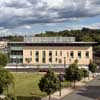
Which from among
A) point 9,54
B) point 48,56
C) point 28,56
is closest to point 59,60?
point 48,56

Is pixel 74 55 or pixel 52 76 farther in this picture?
pixel 74 55

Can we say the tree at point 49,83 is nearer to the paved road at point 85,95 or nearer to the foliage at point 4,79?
the paved road at point 85,95

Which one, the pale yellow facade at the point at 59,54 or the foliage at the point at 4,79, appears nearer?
the foliage at the point at 4,79

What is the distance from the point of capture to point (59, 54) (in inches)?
4732

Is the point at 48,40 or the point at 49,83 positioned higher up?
the point at 48,40

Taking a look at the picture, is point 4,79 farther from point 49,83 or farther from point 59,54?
point 59,54

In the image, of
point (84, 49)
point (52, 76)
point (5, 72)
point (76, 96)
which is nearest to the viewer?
point (5, 72)

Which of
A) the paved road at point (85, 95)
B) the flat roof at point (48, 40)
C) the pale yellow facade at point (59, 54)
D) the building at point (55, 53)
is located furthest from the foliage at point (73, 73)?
the flat roof at point (48, 40)

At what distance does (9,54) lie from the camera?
410 feet

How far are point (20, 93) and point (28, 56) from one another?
6759 cm

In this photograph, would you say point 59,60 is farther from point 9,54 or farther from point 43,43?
point 9,54

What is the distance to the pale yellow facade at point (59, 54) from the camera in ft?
393

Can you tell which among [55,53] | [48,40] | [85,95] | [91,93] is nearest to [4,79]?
[85,95]

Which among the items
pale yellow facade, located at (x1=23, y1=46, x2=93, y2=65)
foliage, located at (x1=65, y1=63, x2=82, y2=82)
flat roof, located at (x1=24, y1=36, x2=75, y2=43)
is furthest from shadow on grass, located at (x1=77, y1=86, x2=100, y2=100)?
flat roof, located at (x1=24, y1=36, x2=75, y2=43)
